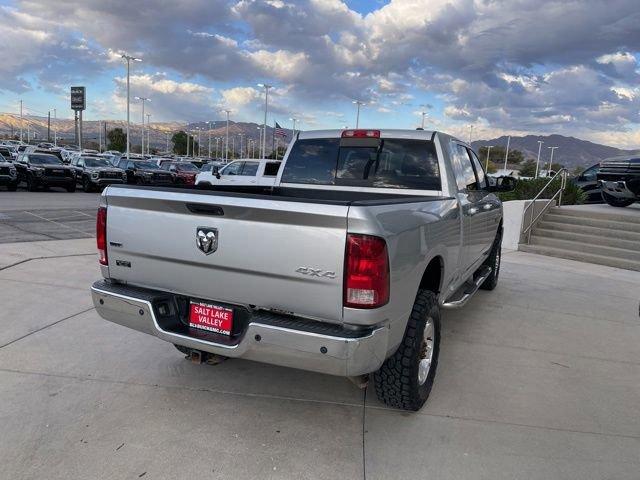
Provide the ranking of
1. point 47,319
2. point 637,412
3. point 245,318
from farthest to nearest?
1. point 47,319
2. point 637,412
3. point 245,318

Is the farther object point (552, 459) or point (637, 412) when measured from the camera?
point (637, 412)

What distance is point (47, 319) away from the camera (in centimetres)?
515

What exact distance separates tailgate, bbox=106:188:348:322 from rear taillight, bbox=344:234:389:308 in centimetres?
5

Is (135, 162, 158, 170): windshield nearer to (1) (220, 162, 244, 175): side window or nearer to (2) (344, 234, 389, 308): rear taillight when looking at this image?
(1) (220, 162, 244, 175): side window

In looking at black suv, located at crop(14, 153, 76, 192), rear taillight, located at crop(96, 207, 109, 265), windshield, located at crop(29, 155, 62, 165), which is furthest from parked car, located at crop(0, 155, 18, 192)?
rear taillight, located at crop(96, 207, 109, 265)

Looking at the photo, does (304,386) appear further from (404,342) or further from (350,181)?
(350,181)

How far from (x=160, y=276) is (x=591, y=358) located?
403 centimetres

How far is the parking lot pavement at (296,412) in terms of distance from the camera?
9.68ft

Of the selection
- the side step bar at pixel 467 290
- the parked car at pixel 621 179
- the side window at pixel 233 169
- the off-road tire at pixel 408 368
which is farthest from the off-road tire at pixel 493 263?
the side window at pixel 233 169

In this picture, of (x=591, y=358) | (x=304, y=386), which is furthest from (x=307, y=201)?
(x=591, y=358)

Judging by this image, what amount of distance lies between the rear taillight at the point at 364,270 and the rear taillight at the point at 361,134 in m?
2.19

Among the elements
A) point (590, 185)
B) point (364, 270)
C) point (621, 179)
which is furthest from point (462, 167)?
point (590, 185)

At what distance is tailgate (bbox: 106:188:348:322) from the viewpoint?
2.71 metres

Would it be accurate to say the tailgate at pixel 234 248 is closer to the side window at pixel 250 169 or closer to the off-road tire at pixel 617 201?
the off-road tire at pixel 617 201
